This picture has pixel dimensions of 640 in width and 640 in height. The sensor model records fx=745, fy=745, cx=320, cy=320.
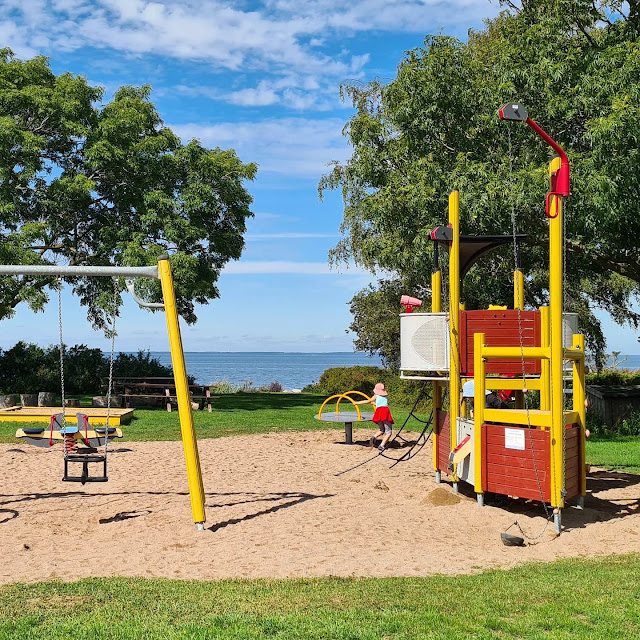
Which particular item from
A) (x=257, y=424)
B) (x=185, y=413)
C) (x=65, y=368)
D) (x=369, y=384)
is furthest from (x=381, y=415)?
(x=65, y=368)

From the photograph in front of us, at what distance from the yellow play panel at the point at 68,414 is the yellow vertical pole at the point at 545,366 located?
36.4ft

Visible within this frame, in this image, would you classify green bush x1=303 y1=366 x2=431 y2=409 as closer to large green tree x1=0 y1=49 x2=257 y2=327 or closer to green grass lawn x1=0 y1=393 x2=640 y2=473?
green grass lawn x1=0 y1=393 x2=640 y2=473

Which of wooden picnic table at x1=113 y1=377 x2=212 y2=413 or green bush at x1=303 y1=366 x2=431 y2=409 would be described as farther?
green bush at x1=303 y1=366 x2=431 y2=409

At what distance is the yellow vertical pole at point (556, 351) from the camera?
8391 mm

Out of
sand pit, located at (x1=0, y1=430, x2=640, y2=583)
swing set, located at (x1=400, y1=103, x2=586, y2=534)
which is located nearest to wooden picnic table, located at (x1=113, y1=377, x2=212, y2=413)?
sand pit, located at (x1=0, y1=430, x2=640, y2=583)

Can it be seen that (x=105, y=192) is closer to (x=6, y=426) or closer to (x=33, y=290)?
(x=33, y=290)

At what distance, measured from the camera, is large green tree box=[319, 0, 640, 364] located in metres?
14.5

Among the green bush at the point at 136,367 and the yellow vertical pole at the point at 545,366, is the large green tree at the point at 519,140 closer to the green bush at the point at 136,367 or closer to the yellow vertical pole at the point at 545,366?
the yellow vertical pole at the point at 545,366

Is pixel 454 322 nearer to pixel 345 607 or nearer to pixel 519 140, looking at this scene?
pixel 345 607

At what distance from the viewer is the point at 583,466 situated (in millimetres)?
9328

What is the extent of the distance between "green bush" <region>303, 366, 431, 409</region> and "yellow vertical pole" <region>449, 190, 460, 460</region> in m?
12.8

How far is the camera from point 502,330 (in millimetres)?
9617

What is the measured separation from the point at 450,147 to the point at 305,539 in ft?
40.6

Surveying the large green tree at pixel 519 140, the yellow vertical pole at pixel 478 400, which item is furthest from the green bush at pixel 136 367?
the yellow vertical pole at pixel 478 400
